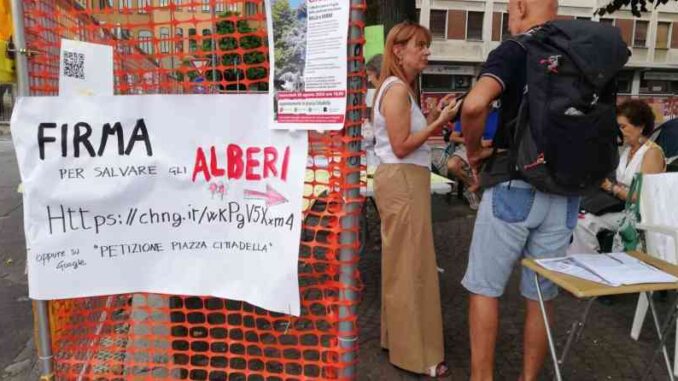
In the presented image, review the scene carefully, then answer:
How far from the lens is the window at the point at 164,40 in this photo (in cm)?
230

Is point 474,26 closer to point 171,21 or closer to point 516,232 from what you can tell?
point 516,232

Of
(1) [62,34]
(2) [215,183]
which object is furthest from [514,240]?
(1) [62,34]

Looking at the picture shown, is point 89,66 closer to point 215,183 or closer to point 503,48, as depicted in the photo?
point 215,183

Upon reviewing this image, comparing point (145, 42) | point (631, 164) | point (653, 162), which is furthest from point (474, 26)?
point (145, 42)

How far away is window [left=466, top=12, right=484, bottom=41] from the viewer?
3281 cm

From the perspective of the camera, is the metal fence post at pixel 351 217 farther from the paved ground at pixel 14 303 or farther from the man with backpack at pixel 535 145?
the paved ground at pixel 14 303

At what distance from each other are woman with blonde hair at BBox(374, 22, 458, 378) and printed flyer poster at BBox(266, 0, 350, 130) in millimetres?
902

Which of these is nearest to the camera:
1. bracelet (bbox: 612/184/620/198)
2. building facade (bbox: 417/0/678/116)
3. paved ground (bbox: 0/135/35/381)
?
paved ground (bbox: 0/135/35/381)

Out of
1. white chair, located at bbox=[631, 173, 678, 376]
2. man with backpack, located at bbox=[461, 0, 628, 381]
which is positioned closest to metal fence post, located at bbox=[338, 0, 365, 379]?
man with backpack, located at bbox=[461, 0, 628, 381]

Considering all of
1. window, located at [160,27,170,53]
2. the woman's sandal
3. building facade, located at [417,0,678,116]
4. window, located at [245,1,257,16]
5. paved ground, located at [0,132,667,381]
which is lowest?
paved ground, located at [0,132,667,381]

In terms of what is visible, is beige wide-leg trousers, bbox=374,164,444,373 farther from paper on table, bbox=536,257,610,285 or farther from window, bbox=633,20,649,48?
window, bbox=633,20,649,48

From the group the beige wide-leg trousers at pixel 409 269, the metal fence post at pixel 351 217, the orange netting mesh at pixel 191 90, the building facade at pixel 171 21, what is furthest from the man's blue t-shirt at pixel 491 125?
the building facade at pixel 171 21

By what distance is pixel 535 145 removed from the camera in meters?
2.24

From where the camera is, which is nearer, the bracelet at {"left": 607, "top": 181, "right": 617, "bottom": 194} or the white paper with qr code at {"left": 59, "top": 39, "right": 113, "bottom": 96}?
the white paper with qr code at {"left": 59, "top": 39, "right": 113, "bottom": 96}
